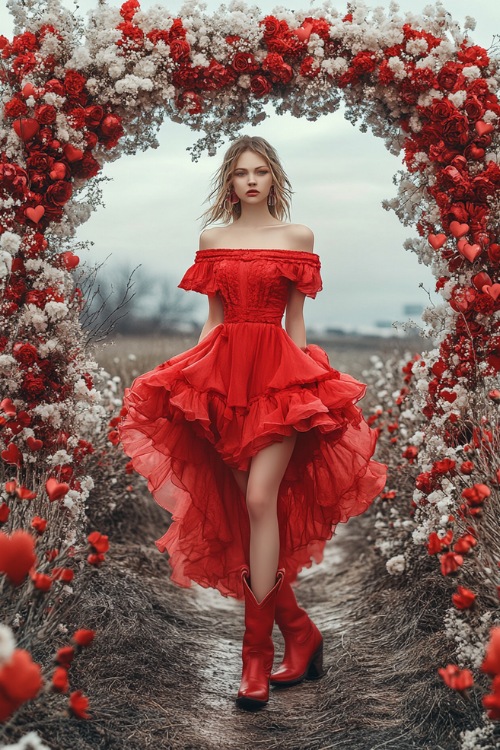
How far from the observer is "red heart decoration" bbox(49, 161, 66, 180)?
3.62 meters

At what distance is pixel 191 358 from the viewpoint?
3.41m

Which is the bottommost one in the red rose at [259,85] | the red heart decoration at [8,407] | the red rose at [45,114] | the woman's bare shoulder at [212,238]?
the red heart decoration at [8,407]

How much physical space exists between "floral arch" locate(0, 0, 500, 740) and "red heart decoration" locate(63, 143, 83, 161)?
0.02 m

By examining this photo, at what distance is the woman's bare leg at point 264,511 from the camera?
3191 mm

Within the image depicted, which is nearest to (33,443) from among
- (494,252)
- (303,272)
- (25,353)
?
(25,353)

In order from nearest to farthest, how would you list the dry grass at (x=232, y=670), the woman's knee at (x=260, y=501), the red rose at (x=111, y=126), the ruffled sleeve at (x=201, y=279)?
the dry grass at (x=232, y=670) → the woman's knee at (x=260, y=501) → the ruffled sleeve at (x=201, y=279) → the red rose at (x=111, y=126)

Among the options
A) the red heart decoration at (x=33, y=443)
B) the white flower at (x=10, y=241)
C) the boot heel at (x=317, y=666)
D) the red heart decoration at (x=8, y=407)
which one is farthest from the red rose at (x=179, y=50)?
the boot heel at (x=317, y=666)

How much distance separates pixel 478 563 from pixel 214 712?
52.7 inches

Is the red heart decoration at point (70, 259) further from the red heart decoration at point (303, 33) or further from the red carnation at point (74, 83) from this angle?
the red heart decoration at point (303, 33)

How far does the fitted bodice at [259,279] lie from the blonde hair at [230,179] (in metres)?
0.27

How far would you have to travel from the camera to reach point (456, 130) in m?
3.72

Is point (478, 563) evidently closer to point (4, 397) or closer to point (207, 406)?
point (207, 406)

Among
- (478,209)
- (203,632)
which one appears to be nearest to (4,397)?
(203,632)

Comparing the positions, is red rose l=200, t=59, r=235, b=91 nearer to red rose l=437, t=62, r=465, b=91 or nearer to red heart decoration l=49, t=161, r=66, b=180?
red heart decoration l=49, t=161, r=66, b=180
